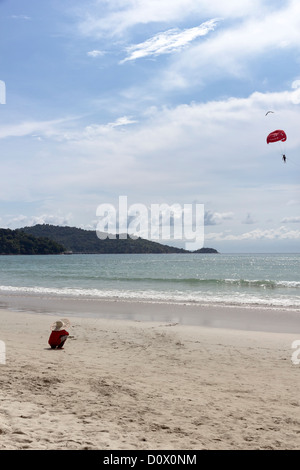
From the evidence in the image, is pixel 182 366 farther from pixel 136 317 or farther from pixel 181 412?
pixel 136 317

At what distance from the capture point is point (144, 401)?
6.18 m

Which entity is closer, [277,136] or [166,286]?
[277,136]

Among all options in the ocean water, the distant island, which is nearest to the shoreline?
the ocean water

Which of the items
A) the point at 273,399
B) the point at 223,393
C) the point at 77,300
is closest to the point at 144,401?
the point at 223,393

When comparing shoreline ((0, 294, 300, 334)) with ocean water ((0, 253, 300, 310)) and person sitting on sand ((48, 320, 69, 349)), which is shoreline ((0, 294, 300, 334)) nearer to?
ocean water ((0, 253, 300, 310))

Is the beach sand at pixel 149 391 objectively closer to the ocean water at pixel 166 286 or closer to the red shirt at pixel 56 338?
the red shirt at pixel 56 338

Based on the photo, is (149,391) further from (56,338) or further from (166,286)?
(166,286)

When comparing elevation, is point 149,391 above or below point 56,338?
below

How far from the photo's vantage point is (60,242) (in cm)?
16938

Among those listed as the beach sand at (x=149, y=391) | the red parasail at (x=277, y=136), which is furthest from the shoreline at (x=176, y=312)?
the red parasail at (x=277, y=136)

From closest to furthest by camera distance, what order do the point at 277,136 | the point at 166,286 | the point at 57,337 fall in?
the point at 57,337
the point at 277,136
the point at 166,286

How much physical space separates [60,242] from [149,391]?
547 ft

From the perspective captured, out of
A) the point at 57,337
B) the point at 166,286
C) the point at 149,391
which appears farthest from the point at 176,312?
the point at 166,286

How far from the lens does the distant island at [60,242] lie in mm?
157962
